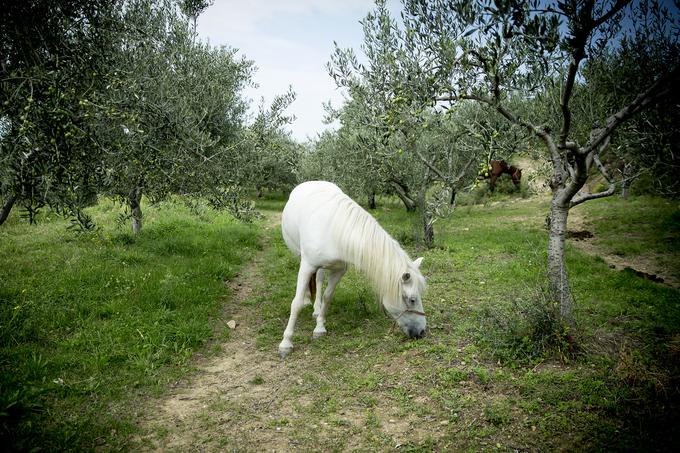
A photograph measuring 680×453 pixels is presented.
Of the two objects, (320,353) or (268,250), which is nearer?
(320,353)

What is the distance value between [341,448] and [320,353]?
90.9 inches

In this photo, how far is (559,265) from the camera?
231 inches

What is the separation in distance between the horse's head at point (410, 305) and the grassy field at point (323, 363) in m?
0.29

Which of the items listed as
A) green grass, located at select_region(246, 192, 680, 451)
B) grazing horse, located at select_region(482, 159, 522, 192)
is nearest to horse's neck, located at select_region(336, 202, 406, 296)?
green grass, located at select_region(246, 192, 680, 451)

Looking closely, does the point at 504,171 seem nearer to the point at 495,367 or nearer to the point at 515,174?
the point at 515,174

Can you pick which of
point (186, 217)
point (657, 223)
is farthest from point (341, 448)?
point (657, 223)

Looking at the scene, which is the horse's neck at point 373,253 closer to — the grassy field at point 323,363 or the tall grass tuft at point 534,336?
the grassy field at point 323,363

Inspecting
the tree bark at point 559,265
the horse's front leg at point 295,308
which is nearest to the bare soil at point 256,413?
the horse's front leg at point 295,308

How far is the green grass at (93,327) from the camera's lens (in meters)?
4.39

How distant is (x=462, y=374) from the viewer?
530cm

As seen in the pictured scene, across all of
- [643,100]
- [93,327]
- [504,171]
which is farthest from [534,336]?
[504,171]

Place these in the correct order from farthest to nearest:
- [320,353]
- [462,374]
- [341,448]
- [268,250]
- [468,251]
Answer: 1. [268,250]
2. [468,251]
3. [320,353]
4. [462,374]
5. [341,448]

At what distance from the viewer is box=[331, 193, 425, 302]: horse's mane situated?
629 centimetres

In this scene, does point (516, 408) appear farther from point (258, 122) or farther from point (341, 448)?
point (258, 122)
